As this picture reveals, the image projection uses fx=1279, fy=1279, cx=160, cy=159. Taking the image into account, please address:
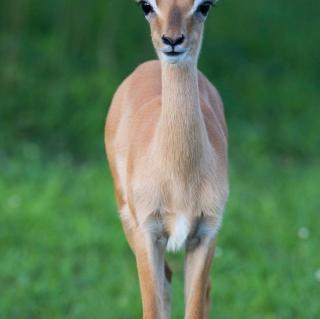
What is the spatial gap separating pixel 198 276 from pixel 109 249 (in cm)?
293

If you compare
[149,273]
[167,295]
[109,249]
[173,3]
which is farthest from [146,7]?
[109,249]

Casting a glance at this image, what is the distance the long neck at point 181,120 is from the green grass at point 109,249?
2.04 m

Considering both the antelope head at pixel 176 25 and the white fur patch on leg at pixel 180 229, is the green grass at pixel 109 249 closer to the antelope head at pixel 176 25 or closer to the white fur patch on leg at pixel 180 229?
the white fur patch on leg at pixel 180 229

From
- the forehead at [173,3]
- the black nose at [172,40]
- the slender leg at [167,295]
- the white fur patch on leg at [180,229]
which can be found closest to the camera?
the black nose at [172,40]

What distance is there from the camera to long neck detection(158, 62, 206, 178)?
508 cm

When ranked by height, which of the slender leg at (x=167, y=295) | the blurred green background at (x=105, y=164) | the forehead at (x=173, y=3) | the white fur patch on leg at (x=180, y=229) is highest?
the forehead at (x=173, y=3)

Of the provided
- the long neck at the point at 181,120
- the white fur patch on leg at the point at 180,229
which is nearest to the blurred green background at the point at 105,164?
the white fur patch on leg at the point at 180,229

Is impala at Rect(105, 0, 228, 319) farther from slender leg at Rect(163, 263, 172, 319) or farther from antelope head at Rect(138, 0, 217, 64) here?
slender leg at Rect(163, 263, 172, 319)

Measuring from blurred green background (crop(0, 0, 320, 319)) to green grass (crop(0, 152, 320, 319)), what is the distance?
1 cm

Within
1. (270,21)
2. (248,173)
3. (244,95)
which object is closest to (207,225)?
(248,173)

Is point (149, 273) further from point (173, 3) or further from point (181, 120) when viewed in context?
point (173, 3)

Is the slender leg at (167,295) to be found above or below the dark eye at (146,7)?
below

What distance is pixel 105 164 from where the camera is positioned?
10250 mm

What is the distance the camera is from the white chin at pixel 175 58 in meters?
4.87
